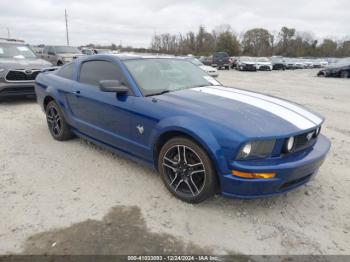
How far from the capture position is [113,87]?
3537 mm

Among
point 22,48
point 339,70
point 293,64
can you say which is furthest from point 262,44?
point 22,48

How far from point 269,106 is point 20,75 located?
22.3 feet

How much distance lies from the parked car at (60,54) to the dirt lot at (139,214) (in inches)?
518

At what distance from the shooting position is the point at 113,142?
13.0 feet

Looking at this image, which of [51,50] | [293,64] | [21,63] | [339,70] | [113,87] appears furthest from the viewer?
[293,64]

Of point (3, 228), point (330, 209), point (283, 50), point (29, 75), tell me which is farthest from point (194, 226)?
point (283, 50)

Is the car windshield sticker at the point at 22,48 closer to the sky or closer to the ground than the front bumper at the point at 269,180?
closer to the sky

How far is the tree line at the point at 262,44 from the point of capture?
6825 centimetres

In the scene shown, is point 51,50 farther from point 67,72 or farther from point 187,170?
point 187,170

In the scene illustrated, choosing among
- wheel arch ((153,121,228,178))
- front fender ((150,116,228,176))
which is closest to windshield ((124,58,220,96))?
front fender ((150,116,228,176))

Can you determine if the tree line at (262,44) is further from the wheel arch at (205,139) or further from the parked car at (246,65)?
the wheel arch at (205,139)

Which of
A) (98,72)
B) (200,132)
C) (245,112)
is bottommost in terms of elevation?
(200,132)

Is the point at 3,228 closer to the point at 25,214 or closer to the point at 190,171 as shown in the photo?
the point at 25,214

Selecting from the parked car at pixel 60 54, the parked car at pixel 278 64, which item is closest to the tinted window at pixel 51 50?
the parked car at pixel 60 54
